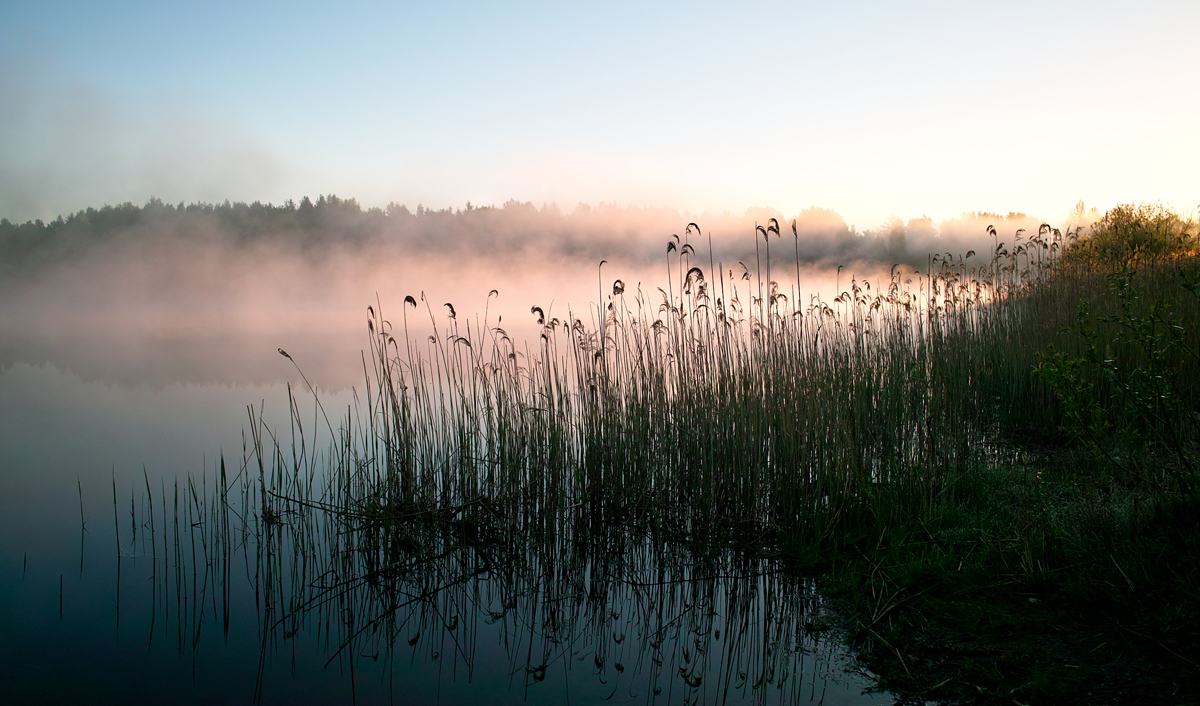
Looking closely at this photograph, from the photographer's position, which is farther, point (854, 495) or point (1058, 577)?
point (854, 495)

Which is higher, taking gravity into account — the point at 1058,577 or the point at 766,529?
the point at 1058,577

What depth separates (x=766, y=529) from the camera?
3.21 meters

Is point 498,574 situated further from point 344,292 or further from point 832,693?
point 344,292

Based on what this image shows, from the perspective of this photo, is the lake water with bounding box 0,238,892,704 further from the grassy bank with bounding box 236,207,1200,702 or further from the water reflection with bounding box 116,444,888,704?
the grassy bank with bounding box 236,207,1200,702

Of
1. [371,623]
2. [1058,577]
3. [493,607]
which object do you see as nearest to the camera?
[1058,577]

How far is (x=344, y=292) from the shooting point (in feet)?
134

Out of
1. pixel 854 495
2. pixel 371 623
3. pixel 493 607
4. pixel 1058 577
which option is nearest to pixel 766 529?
pixel 854 495

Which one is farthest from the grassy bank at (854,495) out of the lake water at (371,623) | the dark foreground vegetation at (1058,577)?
the lake water at (371,623)

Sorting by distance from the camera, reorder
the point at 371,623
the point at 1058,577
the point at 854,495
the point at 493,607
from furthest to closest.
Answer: the point at 854,495, the point at 493,607, the point at 371,623, the point at 1058,577

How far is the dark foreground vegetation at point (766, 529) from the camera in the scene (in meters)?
2.12

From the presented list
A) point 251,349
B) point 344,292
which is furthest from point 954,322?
point 344,292

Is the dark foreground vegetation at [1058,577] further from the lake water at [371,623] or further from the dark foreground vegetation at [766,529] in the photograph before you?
the lake water at [371,623]

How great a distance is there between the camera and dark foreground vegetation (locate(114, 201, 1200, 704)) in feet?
6.97

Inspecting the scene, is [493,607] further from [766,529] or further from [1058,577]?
[1058,577]
